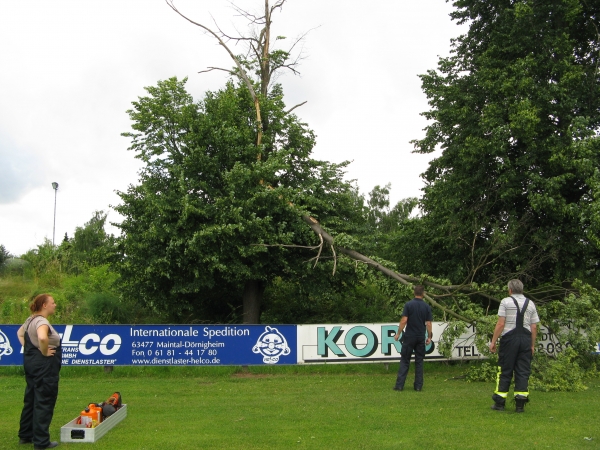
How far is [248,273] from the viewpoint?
1678 cm

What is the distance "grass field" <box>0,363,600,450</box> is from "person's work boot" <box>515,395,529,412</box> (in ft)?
0.29

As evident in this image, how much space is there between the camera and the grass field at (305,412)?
7098 millimetres

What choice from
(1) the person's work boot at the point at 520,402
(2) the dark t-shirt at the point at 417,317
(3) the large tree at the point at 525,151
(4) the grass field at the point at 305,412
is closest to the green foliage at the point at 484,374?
(4) the grass field at the point at 305,412

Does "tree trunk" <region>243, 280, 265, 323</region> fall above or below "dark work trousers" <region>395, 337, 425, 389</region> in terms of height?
above

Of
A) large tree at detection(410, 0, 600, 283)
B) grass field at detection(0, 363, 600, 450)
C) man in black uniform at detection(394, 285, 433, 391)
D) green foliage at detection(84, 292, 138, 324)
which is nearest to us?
grass field at detection(0, 363, 600, 450)

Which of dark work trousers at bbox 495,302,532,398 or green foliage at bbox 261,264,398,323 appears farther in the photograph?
green foliage at bbox 261,264,398,323

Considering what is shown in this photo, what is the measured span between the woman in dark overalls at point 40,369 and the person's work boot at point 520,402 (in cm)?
626

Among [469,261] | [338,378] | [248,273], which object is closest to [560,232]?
[469,261]

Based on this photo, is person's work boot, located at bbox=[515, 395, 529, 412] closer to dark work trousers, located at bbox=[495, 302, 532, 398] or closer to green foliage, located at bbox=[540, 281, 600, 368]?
dark work trousers, located at bbox=[495, 302, 532, 398]

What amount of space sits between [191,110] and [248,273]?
5.32 metres

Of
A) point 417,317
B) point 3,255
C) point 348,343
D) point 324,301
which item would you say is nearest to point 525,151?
point 348,343

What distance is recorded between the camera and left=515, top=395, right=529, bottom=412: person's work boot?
854cm

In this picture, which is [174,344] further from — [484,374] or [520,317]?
[520,317]

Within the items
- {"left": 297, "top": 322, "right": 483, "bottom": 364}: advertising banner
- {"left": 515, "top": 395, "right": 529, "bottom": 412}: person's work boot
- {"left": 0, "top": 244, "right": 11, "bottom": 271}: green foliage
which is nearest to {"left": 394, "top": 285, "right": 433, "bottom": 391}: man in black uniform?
{"left": 515, "top": 395, "right": 529, "bottom": 412}: person's work boot
